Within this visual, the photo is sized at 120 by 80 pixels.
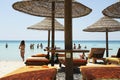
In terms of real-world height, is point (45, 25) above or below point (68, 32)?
above

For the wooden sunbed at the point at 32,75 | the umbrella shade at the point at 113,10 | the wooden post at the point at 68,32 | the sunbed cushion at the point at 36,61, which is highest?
the umbrella shade at the point at 113,10

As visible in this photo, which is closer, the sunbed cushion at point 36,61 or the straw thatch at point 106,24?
the sunbed cushion at point 36,61

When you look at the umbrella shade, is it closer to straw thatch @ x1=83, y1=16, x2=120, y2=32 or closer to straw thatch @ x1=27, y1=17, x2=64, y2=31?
straw thatch @ x1=83, y1=16, x2=120, y2=32

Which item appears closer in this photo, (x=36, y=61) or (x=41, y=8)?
(x=36, y=61)

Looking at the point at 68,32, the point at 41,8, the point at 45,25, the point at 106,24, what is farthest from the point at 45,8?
the point at 68,32

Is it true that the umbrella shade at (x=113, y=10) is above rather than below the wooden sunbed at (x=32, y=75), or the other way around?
above

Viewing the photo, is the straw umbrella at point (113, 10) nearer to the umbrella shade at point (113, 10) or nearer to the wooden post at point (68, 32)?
the umbrella shade at point (113, 10)

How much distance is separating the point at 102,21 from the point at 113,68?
28.6 ft

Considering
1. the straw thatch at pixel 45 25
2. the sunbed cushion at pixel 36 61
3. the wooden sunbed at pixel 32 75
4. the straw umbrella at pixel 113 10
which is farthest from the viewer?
the straw thatch at pixel 45 25

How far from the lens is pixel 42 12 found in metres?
9.35

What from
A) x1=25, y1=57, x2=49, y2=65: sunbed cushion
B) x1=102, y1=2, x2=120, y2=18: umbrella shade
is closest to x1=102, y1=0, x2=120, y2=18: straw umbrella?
x1=102, y1=2, x2=120, y2=18: umbrella shade

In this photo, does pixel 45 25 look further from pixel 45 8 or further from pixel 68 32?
pixel 68 32

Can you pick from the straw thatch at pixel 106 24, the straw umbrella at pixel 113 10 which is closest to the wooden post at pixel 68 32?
the straw umbrella at pixel 113 10

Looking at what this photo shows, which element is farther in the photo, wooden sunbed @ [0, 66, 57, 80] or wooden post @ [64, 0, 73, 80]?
wooden post @ [64, 0, 73, 80]
